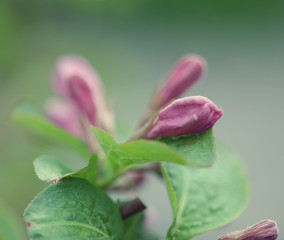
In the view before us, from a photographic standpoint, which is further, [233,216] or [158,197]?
[158,197]

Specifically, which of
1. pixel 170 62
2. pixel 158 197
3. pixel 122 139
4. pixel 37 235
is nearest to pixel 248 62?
pixel 170 62

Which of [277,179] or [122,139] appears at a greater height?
[122,139]

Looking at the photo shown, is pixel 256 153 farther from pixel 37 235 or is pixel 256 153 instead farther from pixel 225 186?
pixel 37 235

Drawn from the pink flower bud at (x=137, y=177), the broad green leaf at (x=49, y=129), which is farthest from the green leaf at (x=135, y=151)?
the pink flower bud at (x=137, y=177)

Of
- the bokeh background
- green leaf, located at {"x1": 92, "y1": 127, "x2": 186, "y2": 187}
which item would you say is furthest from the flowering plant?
the bokeh background

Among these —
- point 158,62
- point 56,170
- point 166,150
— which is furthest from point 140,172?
point 158,62

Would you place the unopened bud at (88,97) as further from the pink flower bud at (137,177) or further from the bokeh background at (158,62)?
the bokeh background at (158,62)
